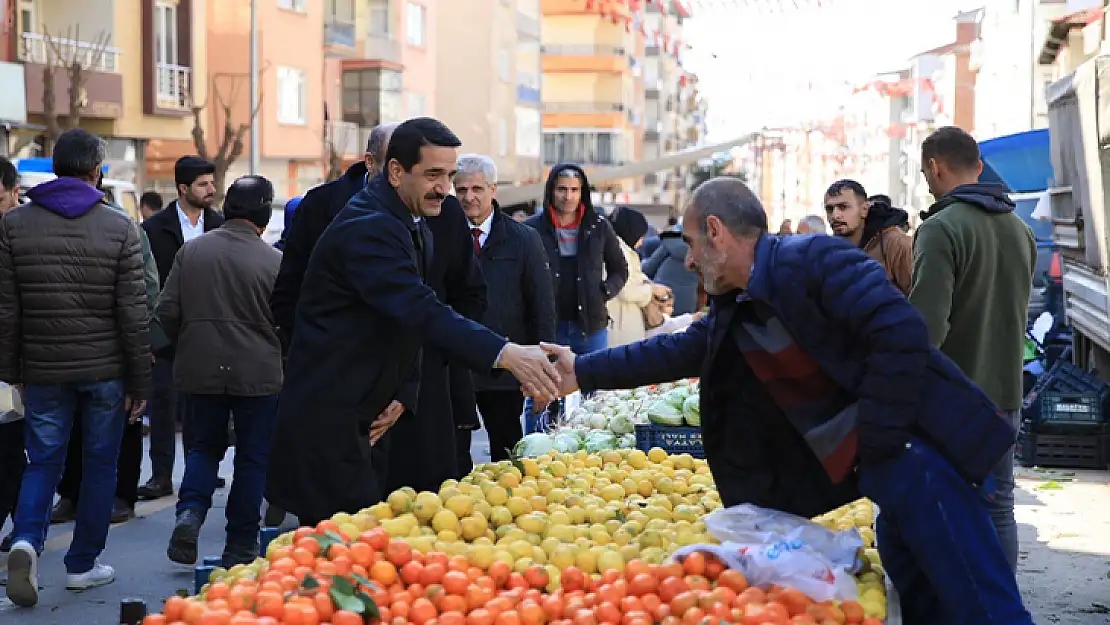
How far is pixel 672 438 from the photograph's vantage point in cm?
775

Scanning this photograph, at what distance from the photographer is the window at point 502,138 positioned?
60.6 meters

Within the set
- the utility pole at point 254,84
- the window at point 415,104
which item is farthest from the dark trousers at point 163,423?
the window at point 415,104

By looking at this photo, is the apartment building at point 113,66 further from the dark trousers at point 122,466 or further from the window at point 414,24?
the dark trousers at point 122,466

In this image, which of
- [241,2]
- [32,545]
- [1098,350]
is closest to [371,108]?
[241,2]

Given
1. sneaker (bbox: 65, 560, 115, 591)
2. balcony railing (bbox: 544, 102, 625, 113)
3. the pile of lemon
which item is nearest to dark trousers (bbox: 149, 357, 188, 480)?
sneaker (bbox: 65, 560, 115, 591)

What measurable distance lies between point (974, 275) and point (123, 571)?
460 centimetres

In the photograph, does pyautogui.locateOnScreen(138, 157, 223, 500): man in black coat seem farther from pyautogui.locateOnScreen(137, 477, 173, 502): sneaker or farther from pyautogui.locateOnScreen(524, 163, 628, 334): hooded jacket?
pyautogui.locateOnScreen(524, 163, 628, 334): hooded jacket

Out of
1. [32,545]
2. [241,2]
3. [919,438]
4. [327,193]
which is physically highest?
[241,2]

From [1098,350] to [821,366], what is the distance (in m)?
9.34

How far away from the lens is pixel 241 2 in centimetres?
3850

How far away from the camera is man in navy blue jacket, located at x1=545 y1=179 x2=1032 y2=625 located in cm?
415

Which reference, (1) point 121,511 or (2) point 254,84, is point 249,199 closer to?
(1) point 121,511

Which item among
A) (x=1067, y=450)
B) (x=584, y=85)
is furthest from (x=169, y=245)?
(x=584, y=85)

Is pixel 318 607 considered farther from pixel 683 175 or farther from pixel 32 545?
pixel 683 175
